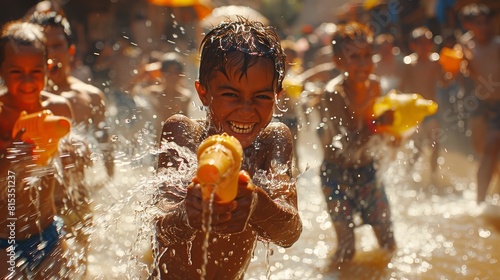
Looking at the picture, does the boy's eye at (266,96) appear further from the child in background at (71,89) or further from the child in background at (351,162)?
the child in background at (71,89)

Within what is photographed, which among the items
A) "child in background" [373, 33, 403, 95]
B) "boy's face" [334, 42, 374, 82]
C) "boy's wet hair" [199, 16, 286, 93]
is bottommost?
"boy's wet hair" [199, 16, 286, 93]

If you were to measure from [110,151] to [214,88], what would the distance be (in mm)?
2385

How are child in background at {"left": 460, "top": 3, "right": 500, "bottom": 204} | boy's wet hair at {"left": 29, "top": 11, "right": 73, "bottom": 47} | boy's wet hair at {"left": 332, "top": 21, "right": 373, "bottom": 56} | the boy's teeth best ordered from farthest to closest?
child in background at {"left": 460, "top": 3, "right": 500, "bottom": 204}, boy's wet hair at {"left": 29, "top": 11, "right": 73, "bottom": 47}, boy's wet hair at {"left": 332, "top": 21, "right": 373, "bottom": 56}, the boy's teeth

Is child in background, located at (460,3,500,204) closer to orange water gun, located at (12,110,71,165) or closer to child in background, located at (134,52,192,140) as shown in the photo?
child in background, located at (134,52,192,140)

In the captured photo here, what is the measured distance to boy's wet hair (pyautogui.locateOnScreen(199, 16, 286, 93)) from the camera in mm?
2428

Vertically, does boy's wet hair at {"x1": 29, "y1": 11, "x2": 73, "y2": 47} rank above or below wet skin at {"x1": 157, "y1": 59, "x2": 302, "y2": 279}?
above

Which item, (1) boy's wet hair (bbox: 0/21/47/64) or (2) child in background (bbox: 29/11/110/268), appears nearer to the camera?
(1) boy's wet hair (bbox: 0/21/47/64)

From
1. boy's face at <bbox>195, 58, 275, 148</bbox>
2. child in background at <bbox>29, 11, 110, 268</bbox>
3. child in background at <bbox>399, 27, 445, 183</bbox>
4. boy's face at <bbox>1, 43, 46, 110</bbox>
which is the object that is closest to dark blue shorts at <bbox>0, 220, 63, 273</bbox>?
child in background at <bbox>29, 11, 110, 268</bbox>

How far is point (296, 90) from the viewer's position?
5121 mm

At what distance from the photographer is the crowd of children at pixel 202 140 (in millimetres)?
2424

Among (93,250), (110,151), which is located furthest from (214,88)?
(110,151)

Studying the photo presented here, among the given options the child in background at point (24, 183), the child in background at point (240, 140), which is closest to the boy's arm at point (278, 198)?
the child in background at point (240, 140)

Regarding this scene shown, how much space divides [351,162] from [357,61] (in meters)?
0.80

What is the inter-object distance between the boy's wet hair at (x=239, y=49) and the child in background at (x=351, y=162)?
2.05m
